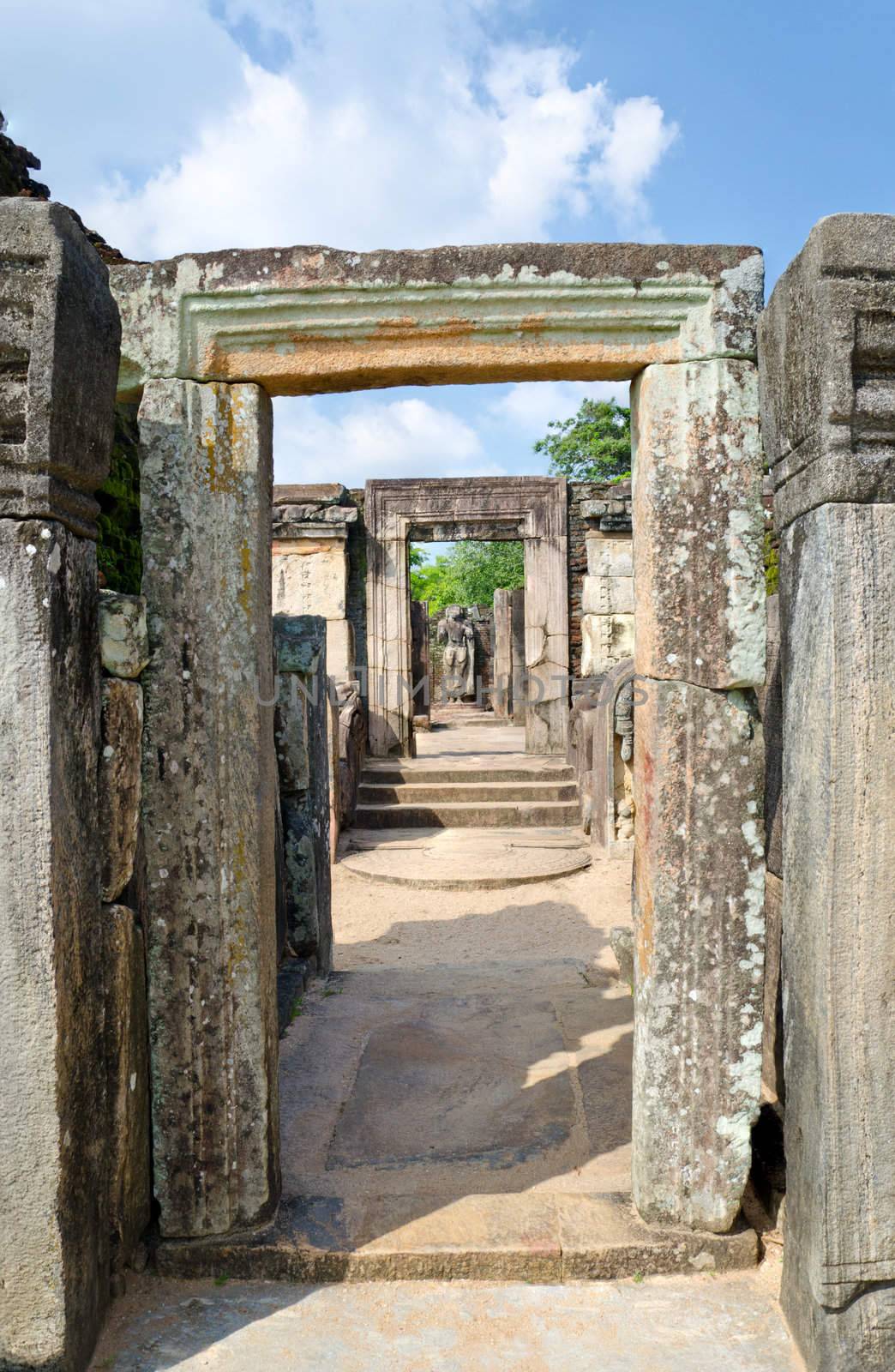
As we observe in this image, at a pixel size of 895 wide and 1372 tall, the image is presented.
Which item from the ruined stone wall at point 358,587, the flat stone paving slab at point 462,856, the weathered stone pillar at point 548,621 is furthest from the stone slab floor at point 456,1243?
the ruined stone wall at point 358,587

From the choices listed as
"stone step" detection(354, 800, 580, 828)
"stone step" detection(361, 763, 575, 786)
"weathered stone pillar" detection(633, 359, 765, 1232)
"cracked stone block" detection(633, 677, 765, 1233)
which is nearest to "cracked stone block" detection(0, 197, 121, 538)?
"weathered stone pillar" detection(633, 359, 765, 1232)

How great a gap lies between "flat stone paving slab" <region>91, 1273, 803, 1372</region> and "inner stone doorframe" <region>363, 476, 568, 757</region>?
8422 millimetres

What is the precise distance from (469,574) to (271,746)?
94.3 ft

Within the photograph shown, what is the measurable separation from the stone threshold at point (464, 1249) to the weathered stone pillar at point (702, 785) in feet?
0.30

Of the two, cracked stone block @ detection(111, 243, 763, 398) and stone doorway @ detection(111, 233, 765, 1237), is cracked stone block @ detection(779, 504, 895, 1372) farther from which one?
cracked stone block @ detection(111, 243, 763, 398)

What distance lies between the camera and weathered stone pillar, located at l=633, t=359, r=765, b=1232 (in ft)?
7.52

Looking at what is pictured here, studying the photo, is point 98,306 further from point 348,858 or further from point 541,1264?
point 348,858

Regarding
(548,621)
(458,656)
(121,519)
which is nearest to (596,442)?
(458,656)

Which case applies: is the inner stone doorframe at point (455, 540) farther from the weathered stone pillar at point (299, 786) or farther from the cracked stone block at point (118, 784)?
the cracked stone block at point (118, 784)

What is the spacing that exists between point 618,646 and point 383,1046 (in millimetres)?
7968

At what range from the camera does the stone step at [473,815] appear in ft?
29.3

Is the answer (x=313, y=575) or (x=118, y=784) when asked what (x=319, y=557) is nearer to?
(x=313, y=575)

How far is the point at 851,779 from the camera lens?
1.95 m

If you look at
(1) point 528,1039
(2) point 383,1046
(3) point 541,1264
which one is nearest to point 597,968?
(1) point 528,1039
